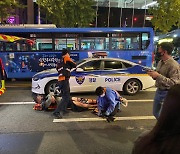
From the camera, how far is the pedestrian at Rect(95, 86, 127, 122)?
6.62 meters

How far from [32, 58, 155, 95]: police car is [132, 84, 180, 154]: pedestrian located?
800 centimetres

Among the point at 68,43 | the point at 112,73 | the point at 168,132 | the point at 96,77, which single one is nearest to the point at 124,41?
the point at 68,43

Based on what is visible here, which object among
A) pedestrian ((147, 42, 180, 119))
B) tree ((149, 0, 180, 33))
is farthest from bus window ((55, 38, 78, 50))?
tree ((149, 0, 180, 33))

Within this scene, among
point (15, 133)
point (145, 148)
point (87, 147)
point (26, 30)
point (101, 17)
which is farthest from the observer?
point (101, 17)

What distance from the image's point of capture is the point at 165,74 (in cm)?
414

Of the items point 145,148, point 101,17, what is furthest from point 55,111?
point 101,17

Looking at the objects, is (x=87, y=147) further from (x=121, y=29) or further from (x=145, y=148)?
(x=121, y=29)

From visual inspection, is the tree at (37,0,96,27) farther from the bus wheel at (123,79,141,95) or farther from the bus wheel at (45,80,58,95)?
the bus wheel at (123,79,141,95)

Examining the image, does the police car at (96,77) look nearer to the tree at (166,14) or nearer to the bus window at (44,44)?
the bus window at (44,44)

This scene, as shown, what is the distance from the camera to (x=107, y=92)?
22.0ft

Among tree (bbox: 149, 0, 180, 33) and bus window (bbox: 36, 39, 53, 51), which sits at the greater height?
tree (bbox: 149, 0, 180, 33)

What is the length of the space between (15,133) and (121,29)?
9.08 m

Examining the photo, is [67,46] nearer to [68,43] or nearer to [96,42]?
[68,43]

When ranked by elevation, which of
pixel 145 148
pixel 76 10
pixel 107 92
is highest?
pixel 76 10
